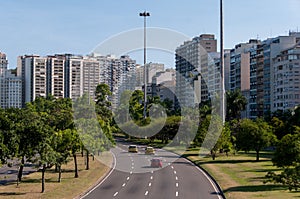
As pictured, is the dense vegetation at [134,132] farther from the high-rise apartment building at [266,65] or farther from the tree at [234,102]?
the high-rise apartment building at [266,65]

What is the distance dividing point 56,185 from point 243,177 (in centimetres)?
1628

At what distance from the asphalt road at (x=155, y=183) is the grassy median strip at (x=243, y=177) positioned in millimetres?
1158

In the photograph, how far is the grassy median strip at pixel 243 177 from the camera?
106 feet

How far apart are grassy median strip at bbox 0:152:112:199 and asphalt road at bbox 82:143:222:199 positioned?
3.77 feet

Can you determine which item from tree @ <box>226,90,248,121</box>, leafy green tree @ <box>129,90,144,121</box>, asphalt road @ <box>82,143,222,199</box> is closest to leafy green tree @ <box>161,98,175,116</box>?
leafy green tree @ <box>129,90,144,121</box>

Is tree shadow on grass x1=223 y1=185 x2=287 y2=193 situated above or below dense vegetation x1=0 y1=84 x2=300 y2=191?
below

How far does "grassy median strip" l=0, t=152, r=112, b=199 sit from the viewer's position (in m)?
33.9

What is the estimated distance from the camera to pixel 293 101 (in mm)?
114125

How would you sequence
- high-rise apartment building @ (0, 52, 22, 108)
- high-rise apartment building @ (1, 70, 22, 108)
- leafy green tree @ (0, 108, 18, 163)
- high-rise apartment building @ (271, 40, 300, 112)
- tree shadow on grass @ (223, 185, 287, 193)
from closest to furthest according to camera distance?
leafy green tree @ (0, 108, 18, 163)
tree shadow on grass @ (223, 185, 287, 193)
high-rise apartment building @ (271, 40, 300, 112)
high-rise apartment building @ (1, 70, 22, 108)
high-rise apartment building @ (0, 52, 22, 108)

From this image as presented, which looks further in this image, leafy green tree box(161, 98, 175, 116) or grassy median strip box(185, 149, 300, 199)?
leafy green tree box(161, 98, 175, 116)

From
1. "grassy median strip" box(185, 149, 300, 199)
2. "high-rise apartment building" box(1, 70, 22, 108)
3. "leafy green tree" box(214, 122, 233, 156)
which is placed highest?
"high-rise apartment building" box(1, 70, 22, 108)

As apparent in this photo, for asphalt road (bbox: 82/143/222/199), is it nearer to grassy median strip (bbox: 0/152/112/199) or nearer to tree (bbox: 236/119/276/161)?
grassy median strip (bbox: 0/152/112/199)

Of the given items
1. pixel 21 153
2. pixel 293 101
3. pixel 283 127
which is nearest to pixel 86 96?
pixel 283 127

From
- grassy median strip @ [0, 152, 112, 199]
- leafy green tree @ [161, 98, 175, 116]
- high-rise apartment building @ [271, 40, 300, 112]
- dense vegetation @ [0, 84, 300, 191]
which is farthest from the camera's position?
high-rise apartment building @ [271, 40, 300, 112]
